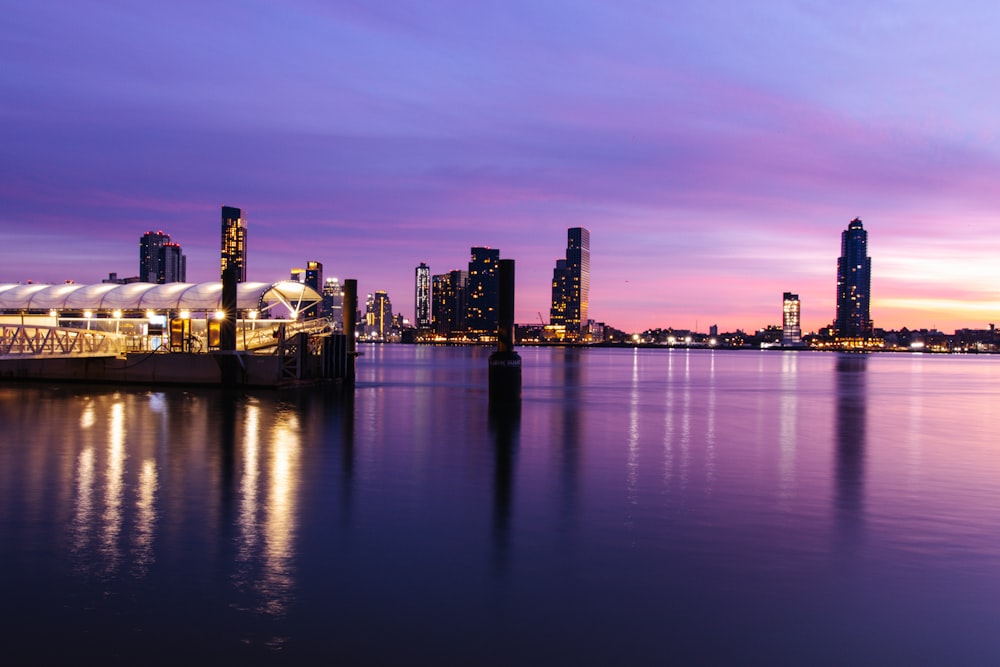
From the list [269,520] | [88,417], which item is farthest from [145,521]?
[88,417]

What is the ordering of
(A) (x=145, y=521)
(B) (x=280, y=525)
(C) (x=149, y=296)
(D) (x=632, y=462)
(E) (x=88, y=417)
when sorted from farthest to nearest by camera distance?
1. (C) (x=149, y=296)
2. (E) (x=88, y=417)
3. (D) (x=632, y=462)
4. (B) (x=280, y=525)
5. (A) (x=145, y=521)

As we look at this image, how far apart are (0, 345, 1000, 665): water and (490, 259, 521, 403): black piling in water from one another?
10799mm

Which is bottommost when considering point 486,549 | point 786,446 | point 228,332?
point 786,446

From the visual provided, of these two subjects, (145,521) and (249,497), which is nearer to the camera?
(145,521)

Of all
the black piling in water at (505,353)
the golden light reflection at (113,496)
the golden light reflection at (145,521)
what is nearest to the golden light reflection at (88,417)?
the golden light reflection at (113,496)

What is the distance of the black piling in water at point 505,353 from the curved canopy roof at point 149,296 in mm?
22981

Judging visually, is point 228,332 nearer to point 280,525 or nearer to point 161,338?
point 161,338

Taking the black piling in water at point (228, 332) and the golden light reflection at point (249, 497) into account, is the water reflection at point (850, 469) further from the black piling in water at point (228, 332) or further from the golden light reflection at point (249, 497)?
the black piling in water at point (228, 332)

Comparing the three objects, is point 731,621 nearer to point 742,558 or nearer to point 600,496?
point 742,558

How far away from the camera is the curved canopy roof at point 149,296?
61906 millimetres

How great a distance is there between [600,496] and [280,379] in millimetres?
34180

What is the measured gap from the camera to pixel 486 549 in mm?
14531

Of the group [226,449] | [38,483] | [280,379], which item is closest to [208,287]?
[280,379]

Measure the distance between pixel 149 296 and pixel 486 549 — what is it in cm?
5694
